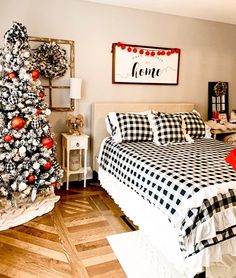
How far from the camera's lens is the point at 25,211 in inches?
108

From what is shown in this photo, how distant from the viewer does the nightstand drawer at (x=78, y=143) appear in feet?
10.7

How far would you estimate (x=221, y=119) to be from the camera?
4285mm

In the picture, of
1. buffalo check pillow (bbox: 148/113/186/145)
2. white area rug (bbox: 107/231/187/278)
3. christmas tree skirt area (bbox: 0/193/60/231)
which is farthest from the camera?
buffalo check pillow (bbox: 148/113/186/145)

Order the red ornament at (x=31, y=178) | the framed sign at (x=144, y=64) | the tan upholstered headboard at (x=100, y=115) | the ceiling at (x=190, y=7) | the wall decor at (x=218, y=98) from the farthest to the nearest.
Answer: the wall decor at (x=218, y=98), the framed sign at (x=144, y=64), the tan upholstered headboard at (x=100, y=115), the ceiling at (x=190, y=7), the red ornament at (x=31, y=178)

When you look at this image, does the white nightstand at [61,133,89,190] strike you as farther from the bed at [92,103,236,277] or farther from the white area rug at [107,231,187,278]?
the white area rug at [107,231,187,278]

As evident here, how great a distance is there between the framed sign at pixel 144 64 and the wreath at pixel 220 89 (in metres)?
0.83

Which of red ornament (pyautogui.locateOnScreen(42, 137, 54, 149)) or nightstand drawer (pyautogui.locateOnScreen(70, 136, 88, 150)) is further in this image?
nightstand drawer (pyautogui.locateOnScreen(70, 136, 88, 150))

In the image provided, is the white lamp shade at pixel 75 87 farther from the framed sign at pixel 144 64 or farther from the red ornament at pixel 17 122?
the red ornament at pixel 17 122

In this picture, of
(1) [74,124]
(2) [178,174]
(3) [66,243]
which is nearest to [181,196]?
(2) [178,174]

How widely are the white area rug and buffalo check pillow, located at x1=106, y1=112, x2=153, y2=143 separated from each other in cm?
116

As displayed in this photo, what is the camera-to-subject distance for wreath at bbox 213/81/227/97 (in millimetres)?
4395

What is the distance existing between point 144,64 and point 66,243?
8.81ft

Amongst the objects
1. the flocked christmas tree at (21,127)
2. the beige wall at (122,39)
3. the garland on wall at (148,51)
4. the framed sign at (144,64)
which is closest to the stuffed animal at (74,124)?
the beige wall at (122,39)

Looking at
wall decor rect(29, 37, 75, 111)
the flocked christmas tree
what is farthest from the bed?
wall decor rect(29, 37, 75, 111)
